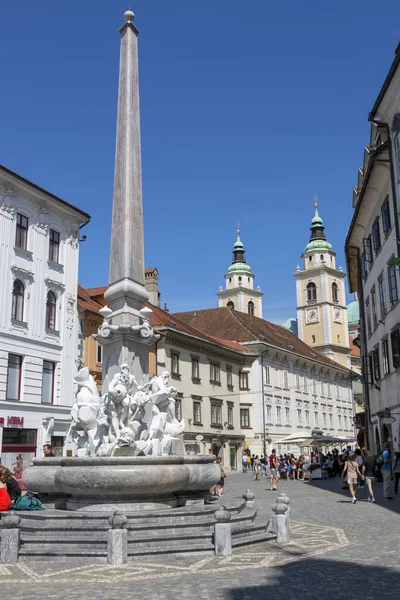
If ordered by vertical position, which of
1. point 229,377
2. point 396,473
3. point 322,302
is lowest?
point 396,473

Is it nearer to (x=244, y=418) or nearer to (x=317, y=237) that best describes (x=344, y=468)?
(x=244, y=418)

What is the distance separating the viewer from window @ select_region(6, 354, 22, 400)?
25.2 m

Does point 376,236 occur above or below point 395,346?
above

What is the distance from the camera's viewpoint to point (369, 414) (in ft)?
107

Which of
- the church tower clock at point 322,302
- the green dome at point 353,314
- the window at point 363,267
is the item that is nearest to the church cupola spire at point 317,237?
the church tower clock at point 322,302

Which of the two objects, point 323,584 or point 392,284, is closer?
point 323,584

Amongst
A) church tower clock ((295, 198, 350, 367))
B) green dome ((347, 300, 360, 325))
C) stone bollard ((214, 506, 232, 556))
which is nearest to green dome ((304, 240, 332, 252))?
church tower clock ((295, 198, 350, 367))

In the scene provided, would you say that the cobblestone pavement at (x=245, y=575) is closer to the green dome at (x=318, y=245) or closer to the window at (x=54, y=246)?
the window at (x=54, y=246)

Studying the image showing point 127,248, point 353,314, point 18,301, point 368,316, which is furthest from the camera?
point 353,314

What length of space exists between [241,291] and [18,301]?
77.2 meters

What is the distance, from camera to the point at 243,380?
49688 millimetres

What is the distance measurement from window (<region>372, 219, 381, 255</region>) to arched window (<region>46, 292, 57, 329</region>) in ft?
48.6

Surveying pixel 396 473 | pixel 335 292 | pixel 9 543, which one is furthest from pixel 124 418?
pixel 335 292

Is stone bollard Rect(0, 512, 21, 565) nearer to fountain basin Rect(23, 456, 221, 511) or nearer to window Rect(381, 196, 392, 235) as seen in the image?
fountain basin Rect(23, 456, 221, 511)
